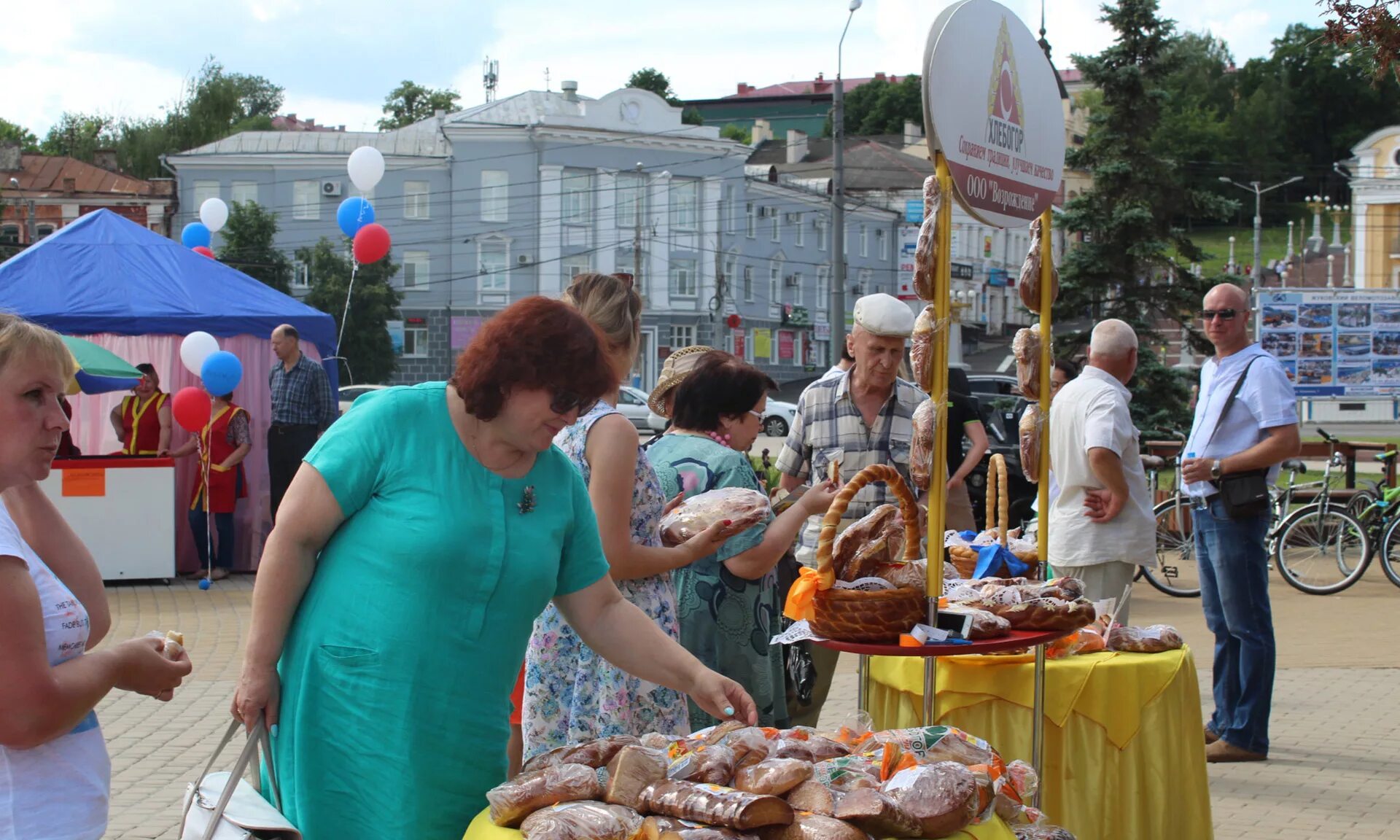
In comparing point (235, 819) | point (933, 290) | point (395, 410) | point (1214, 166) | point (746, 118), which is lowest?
point (235, 819)

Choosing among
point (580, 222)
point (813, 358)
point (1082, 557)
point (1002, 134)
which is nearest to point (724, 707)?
point (1002, 134)

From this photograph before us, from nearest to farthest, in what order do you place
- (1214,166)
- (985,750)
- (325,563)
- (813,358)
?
(325,563), (985,750), (813,358), (1214,166)

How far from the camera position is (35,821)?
2.25m

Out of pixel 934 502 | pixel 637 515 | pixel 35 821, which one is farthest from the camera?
pixel 934 502

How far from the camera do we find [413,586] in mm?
2643

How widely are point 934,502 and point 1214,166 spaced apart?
9709 cm

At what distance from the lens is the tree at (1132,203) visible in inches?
979

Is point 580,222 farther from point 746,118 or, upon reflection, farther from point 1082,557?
point 746,118

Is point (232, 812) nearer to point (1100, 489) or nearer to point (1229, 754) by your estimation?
point (1100, 489)

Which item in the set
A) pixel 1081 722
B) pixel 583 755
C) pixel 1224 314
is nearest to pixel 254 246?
pixel 1224 314

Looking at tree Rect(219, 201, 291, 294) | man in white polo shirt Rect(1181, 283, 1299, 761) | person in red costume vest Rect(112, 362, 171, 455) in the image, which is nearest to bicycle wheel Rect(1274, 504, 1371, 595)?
man in white polo shirt Rect(1181, 283, 1299, 761)

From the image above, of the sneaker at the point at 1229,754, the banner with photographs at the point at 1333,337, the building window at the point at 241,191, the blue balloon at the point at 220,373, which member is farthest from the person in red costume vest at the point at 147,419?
the building window at the point at 241,191

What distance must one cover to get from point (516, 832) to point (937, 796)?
30.6 inches

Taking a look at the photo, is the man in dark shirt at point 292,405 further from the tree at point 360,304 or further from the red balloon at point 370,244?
the tree at point 360,304
